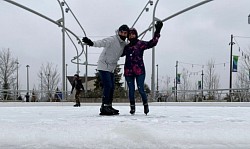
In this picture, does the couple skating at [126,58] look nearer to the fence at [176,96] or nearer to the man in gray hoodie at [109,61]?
the man in gray hoodie at [109,61]

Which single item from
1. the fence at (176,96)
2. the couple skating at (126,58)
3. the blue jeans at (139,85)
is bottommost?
the fence at (176,96)

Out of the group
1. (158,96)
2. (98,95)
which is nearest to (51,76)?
(98,95)

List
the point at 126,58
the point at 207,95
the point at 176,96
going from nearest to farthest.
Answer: the point at 126,58, the point at 207,95, the point at 176,96

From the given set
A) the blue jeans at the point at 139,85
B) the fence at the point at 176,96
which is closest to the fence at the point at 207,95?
the fence at the point at 176,96

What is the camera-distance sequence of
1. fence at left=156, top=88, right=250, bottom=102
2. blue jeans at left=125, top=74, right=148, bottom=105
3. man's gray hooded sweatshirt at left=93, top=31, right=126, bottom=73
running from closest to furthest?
man's gray hooded sweatshirt at left=93, top=31, right=126, bottom=73 → blue jeans at left=125, top=74, right=148, bottom=105 → fence at left=156, top=88, right=250, bottom=102

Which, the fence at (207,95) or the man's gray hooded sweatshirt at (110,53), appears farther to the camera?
the fence at (207,95)

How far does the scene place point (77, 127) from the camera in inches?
139

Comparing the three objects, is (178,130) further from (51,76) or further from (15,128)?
(51,76)

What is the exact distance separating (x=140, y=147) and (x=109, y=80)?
2.99 m

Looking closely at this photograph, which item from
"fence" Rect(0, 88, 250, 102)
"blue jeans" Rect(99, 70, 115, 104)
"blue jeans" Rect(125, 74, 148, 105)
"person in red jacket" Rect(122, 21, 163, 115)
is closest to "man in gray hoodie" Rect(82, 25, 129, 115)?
"blue jeans" Rect(99, 70, 115, 104)

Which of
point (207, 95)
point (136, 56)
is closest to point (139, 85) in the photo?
point (136, 56)

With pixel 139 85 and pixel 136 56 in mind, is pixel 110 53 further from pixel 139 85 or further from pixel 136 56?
pixel 139 85

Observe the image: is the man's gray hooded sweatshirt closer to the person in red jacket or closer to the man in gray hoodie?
the man in gray hoodie

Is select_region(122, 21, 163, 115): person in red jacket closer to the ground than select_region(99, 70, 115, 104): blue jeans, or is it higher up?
higher up
